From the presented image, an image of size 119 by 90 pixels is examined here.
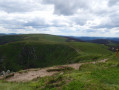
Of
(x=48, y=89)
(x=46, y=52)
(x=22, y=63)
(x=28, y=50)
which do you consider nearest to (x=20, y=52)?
(x=28, y=50)

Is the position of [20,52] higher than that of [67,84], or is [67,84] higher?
[67,84]

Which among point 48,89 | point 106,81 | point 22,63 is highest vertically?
point 106,81

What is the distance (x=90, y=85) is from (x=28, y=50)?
155094 millimetres

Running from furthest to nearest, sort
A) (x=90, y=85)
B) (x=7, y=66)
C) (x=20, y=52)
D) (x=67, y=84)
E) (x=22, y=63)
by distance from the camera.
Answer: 1. (x=20, y=52)
2. (x=22, y=63)
3. (x=7, y=66)
4. (x=67, y=84)
5. (x=90, y=85)

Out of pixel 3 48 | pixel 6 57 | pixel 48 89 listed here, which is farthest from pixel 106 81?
pixel 3 48

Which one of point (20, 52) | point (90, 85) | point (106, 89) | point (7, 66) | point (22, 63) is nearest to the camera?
point (106, 89)

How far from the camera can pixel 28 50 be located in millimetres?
160125

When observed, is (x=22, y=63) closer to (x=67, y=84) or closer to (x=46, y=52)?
(x=46, y=52)

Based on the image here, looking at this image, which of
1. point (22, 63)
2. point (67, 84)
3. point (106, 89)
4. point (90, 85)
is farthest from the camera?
point (22, 63)

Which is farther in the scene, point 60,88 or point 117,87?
point 60,88

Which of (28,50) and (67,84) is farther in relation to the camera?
(28,50)

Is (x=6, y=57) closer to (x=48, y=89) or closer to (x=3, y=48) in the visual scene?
(x=3, y=48)

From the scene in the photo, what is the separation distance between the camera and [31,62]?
14275 centimetres

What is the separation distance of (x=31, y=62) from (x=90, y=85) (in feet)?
450
